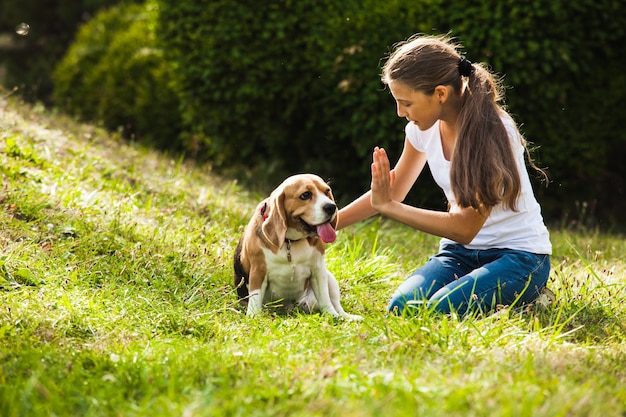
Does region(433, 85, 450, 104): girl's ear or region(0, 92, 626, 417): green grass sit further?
region(433, 85, 450, 104): girl's ear

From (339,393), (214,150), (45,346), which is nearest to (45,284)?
(45,346)

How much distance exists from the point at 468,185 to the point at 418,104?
57 centimetres

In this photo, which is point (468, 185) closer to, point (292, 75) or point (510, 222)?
point (510, 222)

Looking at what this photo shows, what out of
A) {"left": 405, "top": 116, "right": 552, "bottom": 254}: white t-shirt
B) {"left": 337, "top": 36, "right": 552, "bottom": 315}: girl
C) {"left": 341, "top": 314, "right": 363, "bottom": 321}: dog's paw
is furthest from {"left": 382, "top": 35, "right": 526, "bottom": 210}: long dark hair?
→ {"left": 341, "top": 314, "right": 363, "bottom": 321}: dog's paw

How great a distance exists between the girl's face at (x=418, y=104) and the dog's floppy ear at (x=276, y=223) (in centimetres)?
89

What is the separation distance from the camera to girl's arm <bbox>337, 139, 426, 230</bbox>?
190 inches

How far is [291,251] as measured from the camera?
456 centimetres

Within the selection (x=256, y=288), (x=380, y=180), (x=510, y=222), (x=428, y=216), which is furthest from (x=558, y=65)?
(x=256, y=288)

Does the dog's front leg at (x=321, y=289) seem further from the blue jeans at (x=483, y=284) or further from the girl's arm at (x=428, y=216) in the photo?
the girl's arm at (x=428, y=216)

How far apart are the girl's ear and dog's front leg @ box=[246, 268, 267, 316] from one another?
4.89 feet

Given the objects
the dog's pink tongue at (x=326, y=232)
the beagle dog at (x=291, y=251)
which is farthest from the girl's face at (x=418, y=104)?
the dog's pink tongue at (x=326, y=232)

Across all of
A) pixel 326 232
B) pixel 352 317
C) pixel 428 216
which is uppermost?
pixel 428 216

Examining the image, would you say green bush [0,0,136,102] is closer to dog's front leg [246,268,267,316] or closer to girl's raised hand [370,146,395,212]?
dog's front leg [246,268,267,316]

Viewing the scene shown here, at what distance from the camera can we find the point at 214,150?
920 cm
